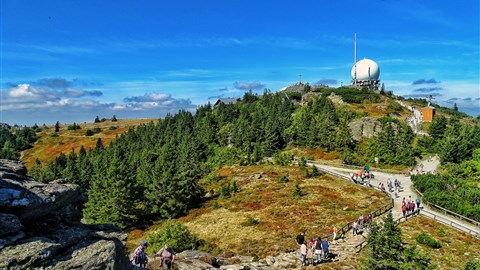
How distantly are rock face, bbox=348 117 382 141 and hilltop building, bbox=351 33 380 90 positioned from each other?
4094cm

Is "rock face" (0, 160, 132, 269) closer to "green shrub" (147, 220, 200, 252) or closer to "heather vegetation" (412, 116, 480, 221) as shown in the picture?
"green shrub" (147, 220, 200, 252)

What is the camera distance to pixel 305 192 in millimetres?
52125

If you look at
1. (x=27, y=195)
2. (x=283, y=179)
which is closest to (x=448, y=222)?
(x=283, y=179)

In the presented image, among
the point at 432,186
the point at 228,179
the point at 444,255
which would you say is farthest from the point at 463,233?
the point at 228,179

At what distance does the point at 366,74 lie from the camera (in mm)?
121750

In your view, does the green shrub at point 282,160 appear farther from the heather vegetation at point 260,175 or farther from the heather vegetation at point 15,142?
the heather vegetation at point 15,142

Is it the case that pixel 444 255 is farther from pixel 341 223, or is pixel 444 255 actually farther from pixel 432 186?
pixel 432 186

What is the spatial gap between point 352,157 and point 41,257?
67.4 metres

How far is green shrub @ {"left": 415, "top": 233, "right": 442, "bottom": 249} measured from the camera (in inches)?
1227

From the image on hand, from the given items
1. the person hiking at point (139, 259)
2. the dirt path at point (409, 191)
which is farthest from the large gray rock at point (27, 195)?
the dirt path at point (409, 191)

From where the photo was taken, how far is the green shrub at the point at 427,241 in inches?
1227

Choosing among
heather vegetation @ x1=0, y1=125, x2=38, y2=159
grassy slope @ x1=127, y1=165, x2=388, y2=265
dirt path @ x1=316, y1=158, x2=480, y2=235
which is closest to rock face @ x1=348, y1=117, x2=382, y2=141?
dirt path @ x1=316, y1=158, x2=480, y2=235

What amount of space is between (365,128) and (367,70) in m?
44.4

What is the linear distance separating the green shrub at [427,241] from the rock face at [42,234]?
26.6m
